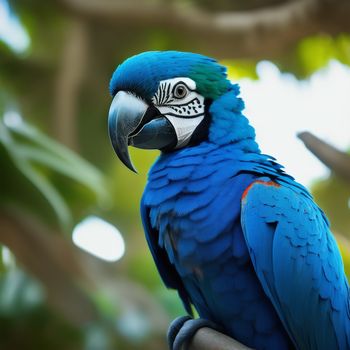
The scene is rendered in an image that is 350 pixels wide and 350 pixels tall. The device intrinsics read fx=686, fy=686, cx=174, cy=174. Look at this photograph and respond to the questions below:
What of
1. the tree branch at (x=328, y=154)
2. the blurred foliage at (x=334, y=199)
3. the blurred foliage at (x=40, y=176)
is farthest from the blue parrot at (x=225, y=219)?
the blurred foliage at (x=334, y=199)

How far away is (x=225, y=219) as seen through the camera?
1.41m

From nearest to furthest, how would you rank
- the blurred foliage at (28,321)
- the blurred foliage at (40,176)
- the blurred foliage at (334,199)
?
the blurred foliage at (40,176)
the blurred foliage at (334,199)
the blurred foliage at (28,321)

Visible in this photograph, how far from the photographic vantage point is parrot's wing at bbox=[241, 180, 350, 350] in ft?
4.46

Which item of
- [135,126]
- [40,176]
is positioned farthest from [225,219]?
[40,176]

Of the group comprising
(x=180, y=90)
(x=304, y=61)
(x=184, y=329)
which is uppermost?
(x=304, y=61)

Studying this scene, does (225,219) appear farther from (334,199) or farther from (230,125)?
(334,199)

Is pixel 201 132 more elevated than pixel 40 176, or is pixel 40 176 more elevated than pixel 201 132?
pixel 40 176

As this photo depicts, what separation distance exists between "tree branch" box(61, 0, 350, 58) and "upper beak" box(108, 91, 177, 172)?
176cm

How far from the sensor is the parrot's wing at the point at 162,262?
1.53 meters

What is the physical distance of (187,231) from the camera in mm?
1417

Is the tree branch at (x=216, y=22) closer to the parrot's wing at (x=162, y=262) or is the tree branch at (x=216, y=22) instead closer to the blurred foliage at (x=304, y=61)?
the blurred foliage at (x=304, y=61)

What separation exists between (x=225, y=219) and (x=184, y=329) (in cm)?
24

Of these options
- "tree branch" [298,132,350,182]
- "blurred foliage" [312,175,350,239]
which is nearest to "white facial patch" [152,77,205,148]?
"tree branch" [298,132,350,182]

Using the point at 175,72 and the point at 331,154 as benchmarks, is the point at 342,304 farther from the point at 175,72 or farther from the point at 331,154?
the point at 175,72
